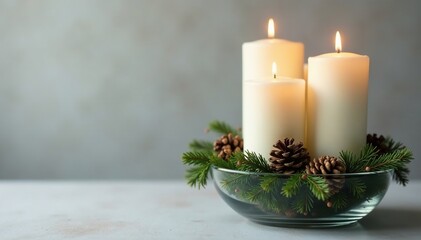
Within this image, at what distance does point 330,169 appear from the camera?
0.77m

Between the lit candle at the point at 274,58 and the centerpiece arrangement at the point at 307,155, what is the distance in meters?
0.02

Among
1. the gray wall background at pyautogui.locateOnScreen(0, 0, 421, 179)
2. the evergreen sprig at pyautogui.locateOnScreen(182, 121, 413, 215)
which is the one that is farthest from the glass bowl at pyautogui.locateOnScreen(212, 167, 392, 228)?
the gray wall background at pyautogui.locateOnScreen(0, 0, 421, 179)

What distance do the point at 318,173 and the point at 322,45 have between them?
1135mm

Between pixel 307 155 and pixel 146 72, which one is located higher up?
pixel 146 72

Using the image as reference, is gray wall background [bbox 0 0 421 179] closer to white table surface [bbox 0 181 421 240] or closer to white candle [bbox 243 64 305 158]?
white table surface [bbox 0 181 421 240]

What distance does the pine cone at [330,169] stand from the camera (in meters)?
0.76

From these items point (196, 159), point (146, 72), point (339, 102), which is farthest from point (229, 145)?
point (146, 72)

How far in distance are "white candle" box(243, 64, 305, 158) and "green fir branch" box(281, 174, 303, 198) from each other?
2.9 inches

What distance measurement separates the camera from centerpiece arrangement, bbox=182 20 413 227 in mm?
771

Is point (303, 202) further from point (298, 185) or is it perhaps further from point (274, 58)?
point (274, 58)

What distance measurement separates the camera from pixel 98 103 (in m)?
1.90

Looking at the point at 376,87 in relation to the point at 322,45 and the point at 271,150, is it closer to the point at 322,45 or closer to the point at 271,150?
the point at 322,45

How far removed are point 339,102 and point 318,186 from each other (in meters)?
0.14

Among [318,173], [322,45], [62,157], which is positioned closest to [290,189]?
[318,173]
